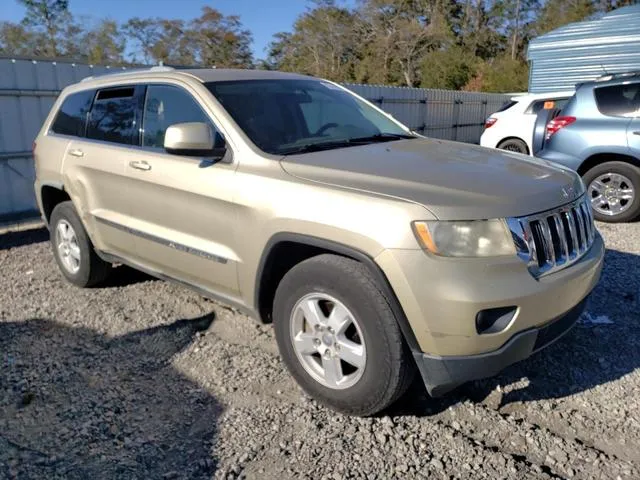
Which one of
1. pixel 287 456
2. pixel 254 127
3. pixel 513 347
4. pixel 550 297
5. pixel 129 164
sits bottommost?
pixel 287 456

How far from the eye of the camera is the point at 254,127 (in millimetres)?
3355

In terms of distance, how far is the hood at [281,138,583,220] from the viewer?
2.48 m

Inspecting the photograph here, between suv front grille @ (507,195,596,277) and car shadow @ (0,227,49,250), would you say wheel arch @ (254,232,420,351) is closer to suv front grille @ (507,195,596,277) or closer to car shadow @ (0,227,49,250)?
suv front grille @ (507,195,596,277)

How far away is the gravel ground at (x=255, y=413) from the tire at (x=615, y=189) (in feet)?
9.88

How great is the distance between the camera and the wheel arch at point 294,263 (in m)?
2.50

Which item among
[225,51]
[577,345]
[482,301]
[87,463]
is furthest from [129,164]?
[225,51]

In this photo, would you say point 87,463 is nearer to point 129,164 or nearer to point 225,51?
point 129,164

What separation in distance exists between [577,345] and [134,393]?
Answer: 2760 mm

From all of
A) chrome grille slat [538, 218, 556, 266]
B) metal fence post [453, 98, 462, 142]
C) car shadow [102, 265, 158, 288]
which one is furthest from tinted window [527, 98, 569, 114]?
chrome grille slat [538, 218, 556, 266]

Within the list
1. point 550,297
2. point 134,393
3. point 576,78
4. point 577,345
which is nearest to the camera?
point 550,297

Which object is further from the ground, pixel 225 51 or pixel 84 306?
pixel 225 51

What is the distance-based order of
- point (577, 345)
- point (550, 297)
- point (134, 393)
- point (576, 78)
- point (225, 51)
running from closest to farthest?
point (550, 297)
point (134, 393)
point (577, 345)
point (576, 78)
point (225, 51)

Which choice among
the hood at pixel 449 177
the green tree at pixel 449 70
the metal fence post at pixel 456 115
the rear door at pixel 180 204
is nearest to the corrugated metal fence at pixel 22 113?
the rear door at pixel 180 204

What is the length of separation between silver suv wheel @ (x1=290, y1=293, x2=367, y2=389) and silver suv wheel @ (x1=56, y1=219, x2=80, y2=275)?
2.70m
